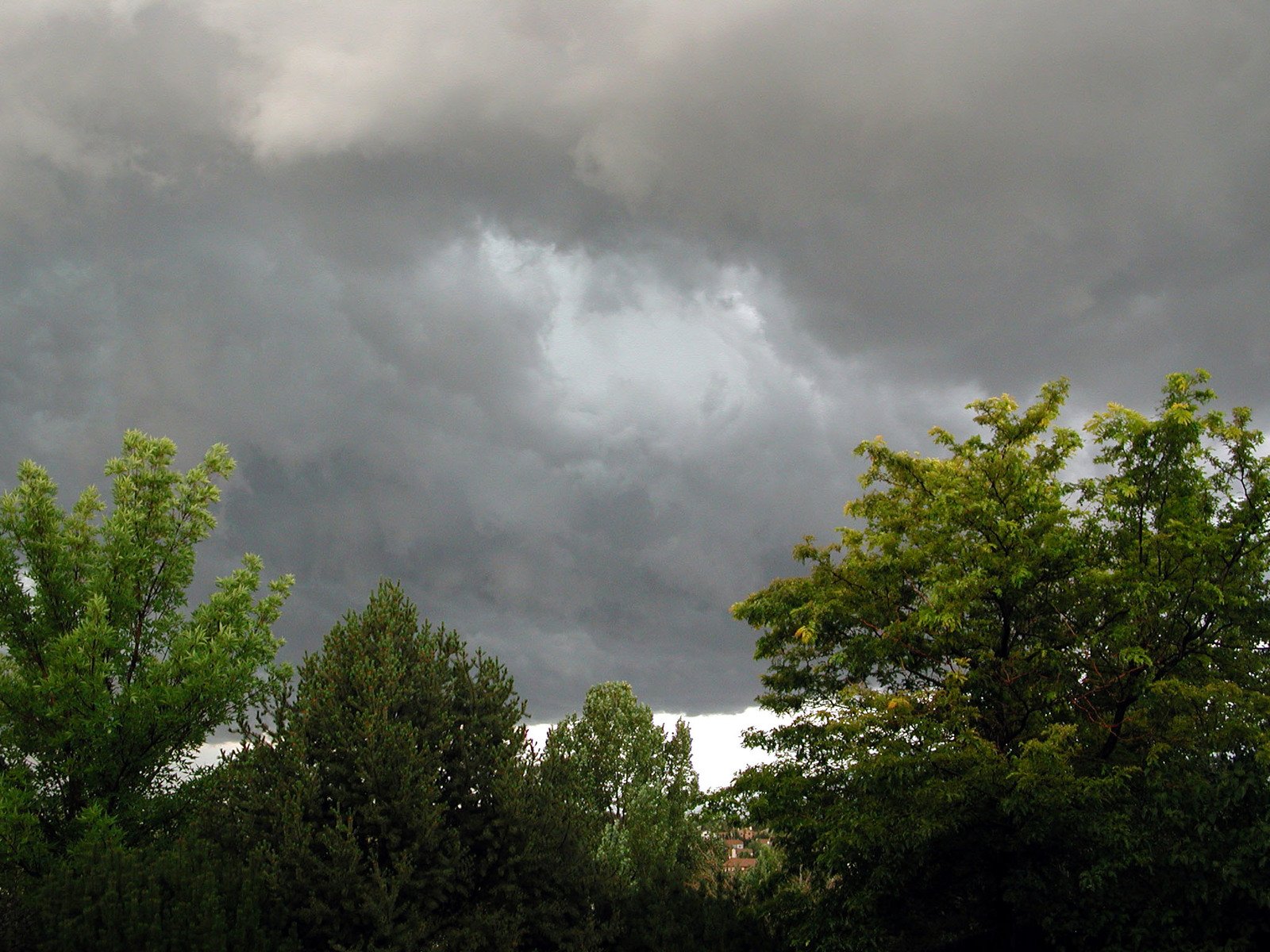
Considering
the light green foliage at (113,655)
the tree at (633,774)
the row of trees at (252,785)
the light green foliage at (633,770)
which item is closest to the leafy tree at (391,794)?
the row of trees at (252,785)

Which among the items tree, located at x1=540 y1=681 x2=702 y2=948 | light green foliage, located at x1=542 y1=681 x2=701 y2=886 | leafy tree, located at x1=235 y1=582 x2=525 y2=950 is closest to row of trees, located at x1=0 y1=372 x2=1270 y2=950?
leafy tree, located at x1=235 y1=582 x2=525 y2=950

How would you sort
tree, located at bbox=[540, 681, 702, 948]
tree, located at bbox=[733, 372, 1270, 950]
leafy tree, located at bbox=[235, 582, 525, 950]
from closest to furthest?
1. leafy tree, located at bbox=[235, 582, 525, 950]
2. tree, located at bbox=[733, 372, 1270, 950]
3. tree, located at bbox=[540, 681, 702, 948]

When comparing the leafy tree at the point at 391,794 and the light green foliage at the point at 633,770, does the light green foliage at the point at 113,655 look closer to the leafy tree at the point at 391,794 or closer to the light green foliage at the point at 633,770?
the leafy tree at the point at 391,794

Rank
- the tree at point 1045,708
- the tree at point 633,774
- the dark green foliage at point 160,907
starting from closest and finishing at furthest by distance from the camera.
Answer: the dark green foliage at point 160,907 → the tree at point 1045,708 → the tree at point 633,774

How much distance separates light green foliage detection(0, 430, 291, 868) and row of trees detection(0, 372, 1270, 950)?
86 millimetres

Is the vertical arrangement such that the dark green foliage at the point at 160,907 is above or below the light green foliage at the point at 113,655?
below

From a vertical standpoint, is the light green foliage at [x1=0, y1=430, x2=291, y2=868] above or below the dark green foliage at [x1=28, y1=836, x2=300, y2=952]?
above

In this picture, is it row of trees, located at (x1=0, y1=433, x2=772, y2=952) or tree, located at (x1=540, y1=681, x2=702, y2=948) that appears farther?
tree, located at (x1=540, y1=681, x2=702, y2=948)

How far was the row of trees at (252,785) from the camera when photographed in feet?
48.4

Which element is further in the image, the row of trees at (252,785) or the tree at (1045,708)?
the tree at (1045,708)

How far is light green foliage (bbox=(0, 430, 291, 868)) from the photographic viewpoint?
24203 millimetres

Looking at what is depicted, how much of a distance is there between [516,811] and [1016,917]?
14.4 metres

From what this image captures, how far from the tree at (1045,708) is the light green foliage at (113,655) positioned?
1538 centimetres

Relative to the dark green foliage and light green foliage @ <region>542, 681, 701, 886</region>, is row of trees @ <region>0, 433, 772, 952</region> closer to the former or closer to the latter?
the dark green foliage
